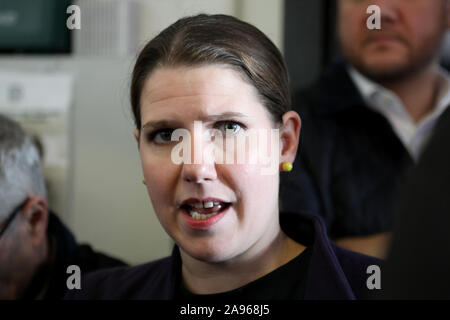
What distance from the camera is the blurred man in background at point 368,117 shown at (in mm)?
677

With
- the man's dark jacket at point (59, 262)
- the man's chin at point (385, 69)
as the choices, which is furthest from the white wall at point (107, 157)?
the man's chin at point (385, 69)

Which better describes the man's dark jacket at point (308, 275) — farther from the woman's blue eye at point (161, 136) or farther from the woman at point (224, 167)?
the woman's blue eye at point (161, 136)

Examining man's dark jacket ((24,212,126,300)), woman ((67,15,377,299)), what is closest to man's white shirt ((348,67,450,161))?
woman ((67,15,377,299))

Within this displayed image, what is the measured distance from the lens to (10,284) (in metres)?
1.01

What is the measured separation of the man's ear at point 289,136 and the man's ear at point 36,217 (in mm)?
538

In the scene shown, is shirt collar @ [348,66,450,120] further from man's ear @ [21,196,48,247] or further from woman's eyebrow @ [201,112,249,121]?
man's ear @ [21,196,48,247]

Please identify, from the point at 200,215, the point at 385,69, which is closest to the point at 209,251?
the point at 200,215

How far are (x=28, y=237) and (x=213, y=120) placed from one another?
0.59m

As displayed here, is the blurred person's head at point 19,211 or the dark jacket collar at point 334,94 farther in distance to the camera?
the blurred person's head at point 19,211

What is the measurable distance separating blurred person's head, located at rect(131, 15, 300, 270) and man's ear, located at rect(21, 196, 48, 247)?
43 centimetres

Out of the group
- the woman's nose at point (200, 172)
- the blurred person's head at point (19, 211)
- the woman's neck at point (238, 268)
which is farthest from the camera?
the blurred person's head at point (19, 211)

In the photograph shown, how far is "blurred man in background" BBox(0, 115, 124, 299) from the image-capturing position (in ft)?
3.20

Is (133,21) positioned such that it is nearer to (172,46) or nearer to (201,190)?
(172,46)
